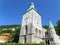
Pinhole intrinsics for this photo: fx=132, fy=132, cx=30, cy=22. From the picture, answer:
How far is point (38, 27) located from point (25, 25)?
501 centimetres

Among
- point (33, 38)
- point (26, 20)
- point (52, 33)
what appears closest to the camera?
point (33, 38)

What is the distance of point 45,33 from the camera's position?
52.9 m

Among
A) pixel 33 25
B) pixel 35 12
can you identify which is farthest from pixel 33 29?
pixel 35 12

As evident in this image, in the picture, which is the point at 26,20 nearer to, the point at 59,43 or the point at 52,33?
the point at 52,33

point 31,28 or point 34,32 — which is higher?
point 31,28

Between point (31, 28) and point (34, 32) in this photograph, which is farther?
point (31, 28)

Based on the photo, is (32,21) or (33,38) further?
(32,21)

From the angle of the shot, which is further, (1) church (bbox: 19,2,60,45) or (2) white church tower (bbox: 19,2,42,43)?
(1) church (bbox: 19,2,60,45)

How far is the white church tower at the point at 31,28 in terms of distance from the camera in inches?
1796

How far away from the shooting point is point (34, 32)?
46.1 m

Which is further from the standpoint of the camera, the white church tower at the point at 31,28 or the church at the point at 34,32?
the church at the point at 34,32

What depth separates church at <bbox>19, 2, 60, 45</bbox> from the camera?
46.0 m

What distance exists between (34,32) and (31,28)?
5.83ft

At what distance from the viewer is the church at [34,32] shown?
45969mm
